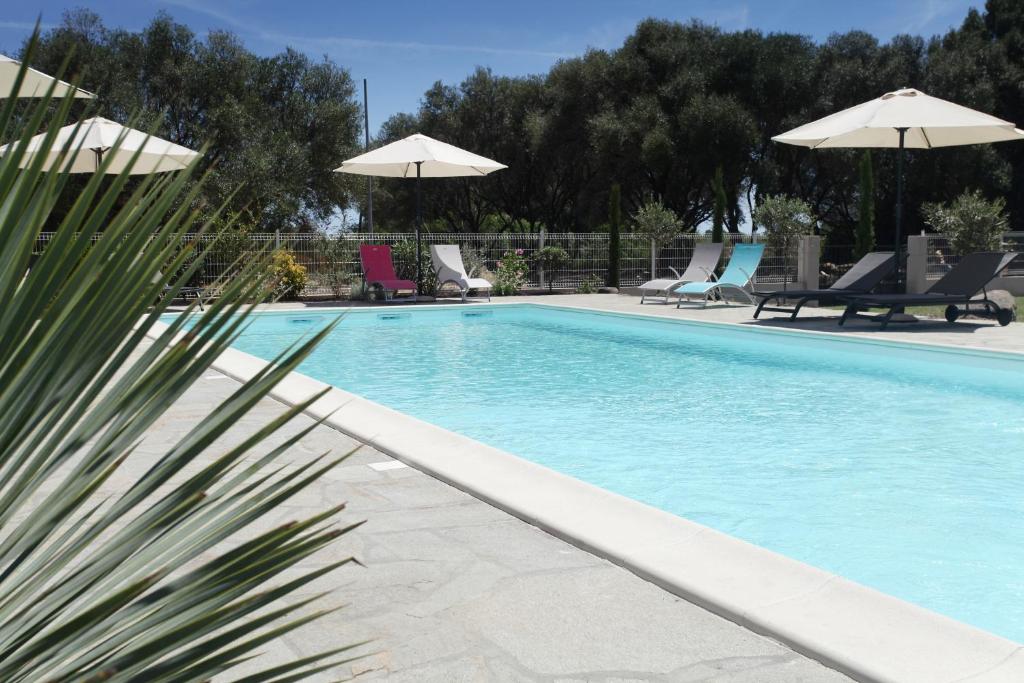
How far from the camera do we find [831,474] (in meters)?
5.10

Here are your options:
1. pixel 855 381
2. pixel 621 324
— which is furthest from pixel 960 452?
pixel 621 324

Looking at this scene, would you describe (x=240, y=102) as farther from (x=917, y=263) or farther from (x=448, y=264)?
(x=917, y=263)

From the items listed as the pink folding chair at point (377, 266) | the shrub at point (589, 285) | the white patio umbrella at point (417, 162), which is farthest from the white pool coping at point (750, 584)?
the shrub at point (589, 285)

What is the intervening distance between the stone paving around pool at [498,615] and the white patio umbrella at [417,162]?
493 inches

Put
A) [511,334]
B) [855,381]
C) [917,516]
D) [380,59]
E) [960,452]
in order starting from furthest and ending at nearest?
[380,59], [511,334], [855,381], [960,452], [917,516]

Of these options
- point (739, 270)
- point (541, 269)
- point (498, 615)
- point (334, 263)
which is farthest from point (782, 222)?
point (498, 615)

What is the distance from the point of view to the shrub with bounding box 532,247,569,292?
1933 centimetres

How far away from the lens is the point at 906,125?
1081 centimetres

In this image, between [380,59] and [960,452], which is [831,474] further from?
[380,59]

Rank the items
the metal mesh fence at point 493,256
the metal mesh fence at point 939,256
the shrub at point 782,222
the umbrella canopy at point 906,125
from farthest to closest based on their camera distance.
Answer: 1. the shrub at point 782,222
2. the metal mesh fence at point 493,256
3. the metal mesh fence at point 939,256
4. the umbrella canopy at point 906,125

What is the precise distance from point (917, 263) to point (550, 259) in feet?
24.2

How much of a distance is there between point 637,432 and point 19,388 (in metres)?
5.51

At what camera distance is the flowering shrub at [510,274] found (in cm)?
1845

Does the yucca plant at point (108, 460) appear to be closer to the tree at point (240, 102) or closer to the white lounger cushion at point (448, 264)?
the white lounger cushion at point (448, 264)
